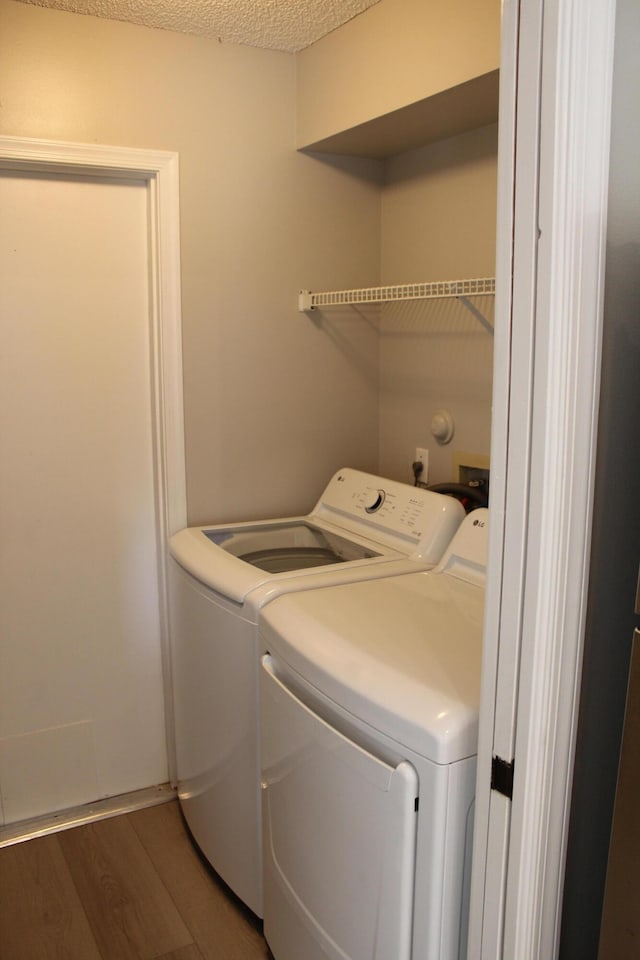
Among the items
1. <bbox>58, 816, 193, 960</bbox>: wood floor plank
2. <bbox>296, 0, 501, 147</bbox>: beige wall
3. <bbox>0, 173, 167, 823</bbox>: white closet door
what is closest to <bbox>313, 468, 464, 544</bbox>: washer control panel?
<bbox>0, 173, 167, 823</bbox>: white closet door

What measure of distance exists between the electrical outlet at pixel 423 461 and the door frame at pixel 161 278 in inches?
30.3

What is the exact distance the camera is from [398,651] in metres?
1.45

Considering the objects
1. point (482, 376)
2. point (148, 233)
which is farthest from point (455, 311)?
point (148, 233)

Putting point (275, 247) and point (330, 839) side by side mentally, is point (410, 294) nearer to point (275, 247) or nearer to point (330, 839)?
point (275, 247)

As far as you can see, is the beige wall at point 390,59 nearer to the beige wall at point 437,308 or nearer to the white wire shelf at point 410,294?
the beige wall at point 437,308

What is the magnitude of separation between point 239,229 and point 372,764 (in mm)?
1719

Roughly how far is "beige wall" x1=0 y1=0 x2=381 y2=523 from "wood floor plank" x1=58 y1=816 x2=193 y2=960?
1033 mm

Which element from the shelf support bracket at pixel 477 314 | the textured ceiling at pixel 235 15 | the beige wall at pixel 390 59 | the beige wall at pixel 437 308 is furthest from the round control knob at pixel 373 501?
the textured ceiling at pixel 235 15

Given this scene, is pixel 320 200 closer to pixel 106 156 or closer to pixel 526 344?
pixel 106 156

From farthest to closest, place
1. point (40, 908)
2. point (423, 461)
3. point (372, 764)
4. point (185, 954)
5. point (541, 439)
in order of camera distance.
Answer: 1. point (423, 461)
2. point (40, 908)
3. point (185, 954)
4. point (372, 764)
5. point (541, 439)

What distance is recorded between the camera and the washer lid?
1.24m

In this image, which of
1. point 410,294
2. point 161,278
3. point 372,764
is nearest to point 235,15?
point 161,278

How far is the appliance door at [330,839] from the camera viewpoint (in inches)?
50.9

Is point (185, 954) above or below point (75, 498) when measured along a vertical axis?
below
